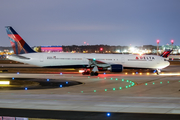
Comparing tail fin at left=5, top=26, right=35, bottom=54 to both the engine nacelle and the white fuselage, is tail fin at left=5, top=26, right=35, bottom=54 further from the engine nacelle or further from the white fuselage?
the engine nacelle

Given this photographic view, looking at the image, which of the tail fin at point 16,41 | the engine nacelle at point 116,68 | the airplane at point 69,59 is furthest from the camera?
the tail fin at point 16,41

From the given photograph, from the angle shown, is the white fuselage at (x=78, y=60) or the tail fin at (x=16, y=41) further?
the tail fin at (x=16, y=41)

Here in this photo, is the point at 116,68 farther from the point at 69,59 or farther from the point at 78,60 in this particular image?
the point at 69,59

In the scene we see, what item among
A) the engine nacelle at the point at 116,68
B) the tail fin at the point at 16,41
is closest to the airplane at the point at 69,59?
the tail fin at the point at 16,41

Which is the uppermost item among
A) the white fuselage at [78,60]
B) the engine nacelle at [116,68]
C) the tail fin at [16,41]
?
the tail fin at [16,41]

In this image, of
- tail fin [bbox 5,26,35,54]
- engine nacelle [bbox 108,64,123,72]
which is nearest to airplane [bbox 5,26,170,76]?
tail fin [bbox 5,26,35,54]

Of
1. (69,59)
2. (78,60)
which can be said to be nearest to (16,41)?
(69,59)

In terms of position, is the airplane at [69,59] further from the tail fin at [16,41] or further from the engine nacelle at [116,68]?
the engine nacelle at [116,68]

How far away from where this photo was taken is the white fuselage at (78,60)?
1758 inches

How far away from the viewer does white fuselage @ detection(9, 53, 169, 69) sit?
44.7 meters

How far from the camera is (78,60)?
148 ft

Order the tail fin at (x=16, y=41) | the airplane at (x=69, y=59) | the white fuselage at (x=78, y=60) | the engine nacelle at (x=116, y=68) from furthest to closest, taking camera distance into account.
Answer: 1. the tail fin at (x=16, y=41)
2. the white fuselage at (x=78, y=60)
3. the airplane at (x=69, y=59)
4. the engine nacelle at (x=116, y=68)

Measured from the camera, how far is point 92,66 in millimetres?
44875

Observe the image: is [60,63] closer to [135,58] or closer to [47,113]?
[135,58]
